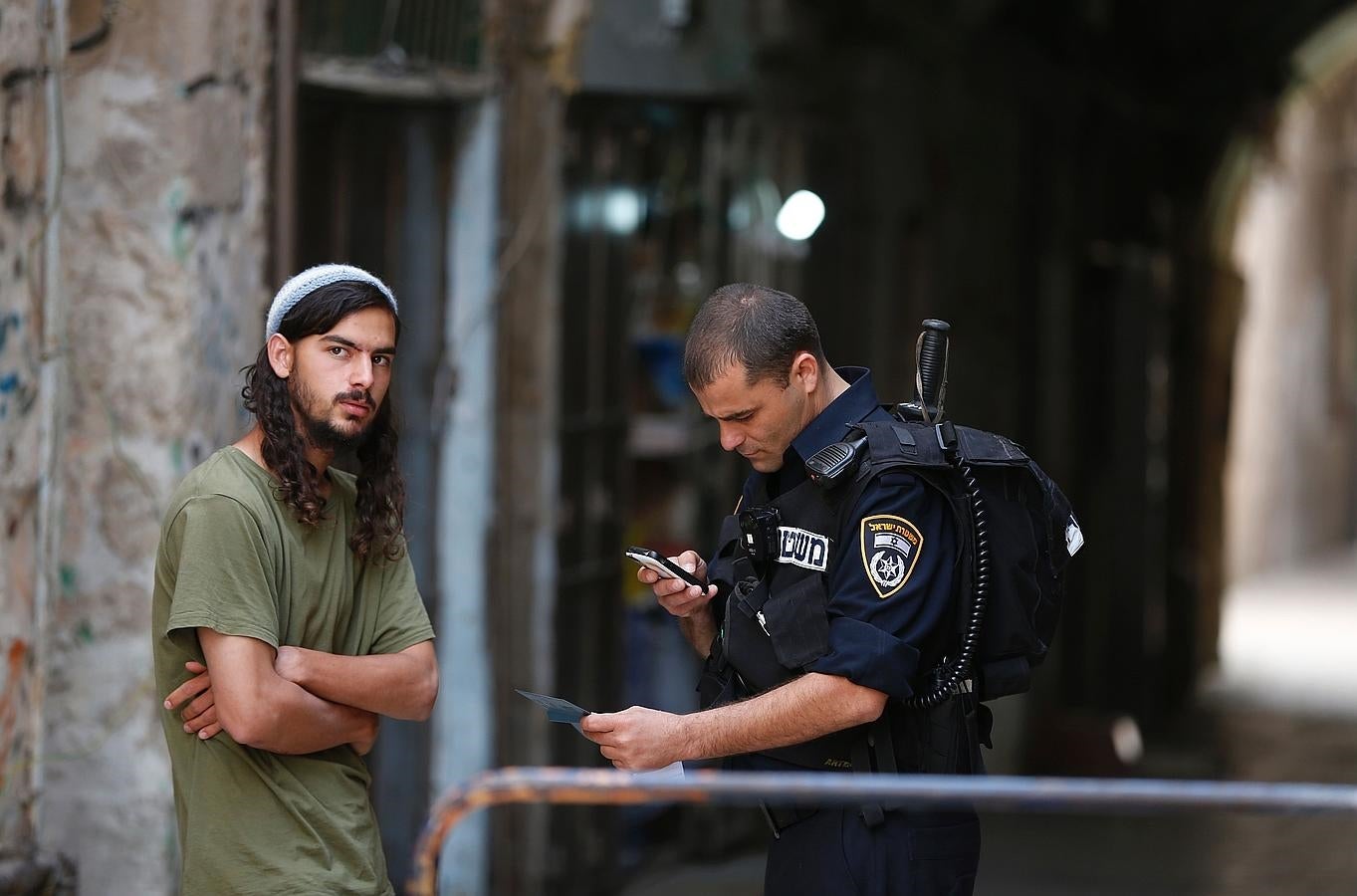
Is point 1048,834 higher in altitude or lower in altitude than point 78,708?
lower

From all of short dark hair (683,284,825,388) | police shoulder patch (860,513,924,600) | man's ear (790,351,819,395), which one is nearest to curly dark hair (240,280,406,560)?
short dark hair (683,284,825,388)

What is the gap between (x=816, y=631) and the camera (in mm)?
2938

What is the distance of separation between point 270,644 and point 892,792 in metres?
1.08

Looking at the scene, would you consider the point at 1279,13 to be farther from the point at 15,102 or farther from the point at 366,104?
the point at 15,102

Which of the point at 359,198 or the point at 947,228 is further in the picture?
the point at 947,228

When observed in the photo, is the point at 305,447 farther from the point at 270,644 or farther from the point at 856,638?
the point at 856,638

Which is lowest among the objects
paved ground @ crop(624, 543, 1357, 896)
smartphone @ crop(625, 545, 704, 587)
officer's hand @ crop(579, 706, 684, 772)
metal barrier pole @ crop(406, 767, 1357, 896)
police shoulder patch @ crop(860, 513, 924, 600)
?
paved ground @ crop(624, 543, 1357, 896)

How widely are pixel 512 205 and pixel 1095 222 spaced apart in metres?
5.33

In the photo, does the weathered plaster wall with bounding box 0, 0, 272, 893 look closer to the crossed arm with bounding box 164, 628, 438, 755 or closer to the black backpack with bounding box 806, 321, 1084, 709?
the crossed arm with bounding box 164, 628, 438, 755

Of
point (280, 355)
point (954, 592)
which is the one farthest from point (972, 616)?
point (280, 355)

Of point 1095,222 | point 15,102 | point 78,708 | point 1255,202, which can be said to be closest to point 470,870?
point 78,708

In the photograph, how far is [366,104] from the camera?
567 centimetres

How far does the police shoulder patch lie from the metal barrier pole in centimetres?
55

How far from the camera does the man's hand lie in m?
2.83
